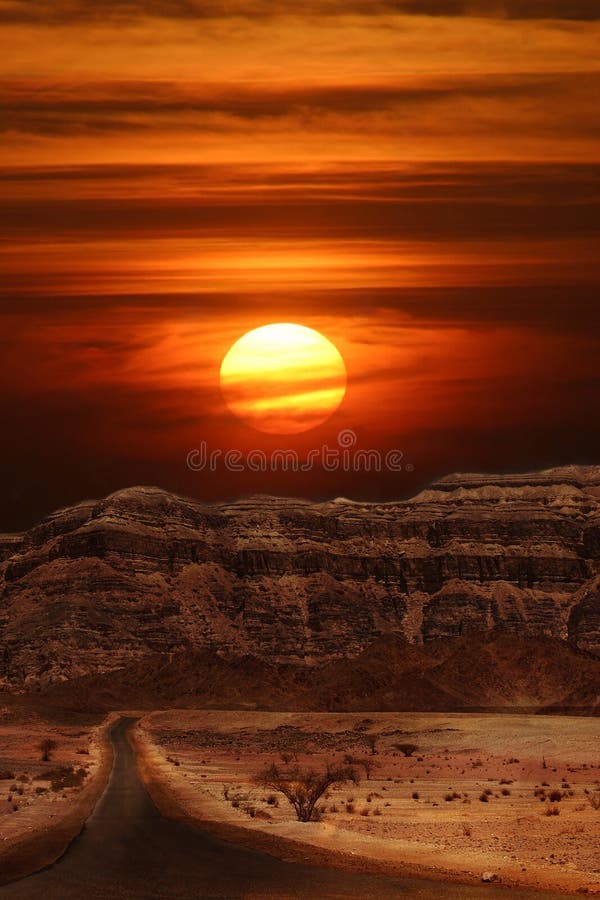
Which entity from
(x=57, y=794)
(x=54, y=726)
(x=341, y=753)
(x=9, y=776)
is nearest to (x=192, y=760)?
(x=341, y=753)

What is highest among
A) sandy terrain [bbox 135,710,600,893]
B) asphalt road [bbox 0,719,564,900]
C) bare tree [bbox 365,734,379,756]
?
bare tree [bbox 365,734,379,756]

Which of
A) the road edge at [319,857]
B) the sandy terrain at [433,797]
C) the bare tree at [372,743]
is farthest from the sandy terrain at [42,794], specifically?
the bare tree at [372,743]

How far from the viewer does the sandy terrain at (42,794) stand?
30.8 metres

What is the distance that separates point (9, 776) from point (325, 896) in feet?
124

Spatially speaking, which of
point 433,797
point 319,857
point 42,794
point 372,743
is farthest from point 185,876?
point 372,743

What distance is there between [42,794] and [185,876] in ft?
81.5

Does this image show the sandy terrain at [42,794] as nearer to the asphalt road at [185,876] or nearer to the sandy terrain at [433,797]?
the asphalt road at [185,876]

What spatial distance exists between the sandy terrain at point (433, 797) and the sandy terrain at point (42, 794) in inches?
119

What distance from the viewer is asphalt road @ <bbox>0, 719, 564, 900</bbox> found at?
24.0m

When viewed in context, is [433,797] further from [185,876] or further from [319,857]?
[185,876]

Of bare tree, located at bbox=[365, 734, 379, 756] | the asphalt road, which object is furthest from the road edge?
bare tree, located at bbox=[365, 734, 379, 756]

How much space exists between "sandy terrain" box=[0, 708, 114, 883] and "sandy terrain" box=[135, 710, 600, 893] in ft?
9.92

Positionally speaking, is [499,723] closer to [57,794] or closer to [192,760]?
[192,760]

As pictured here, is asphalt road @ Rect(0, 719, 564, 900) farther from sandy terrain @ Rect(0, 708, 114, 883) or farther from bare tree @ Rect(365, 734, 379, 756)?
bare tree @ Rect(365, 734, 379, 756)
